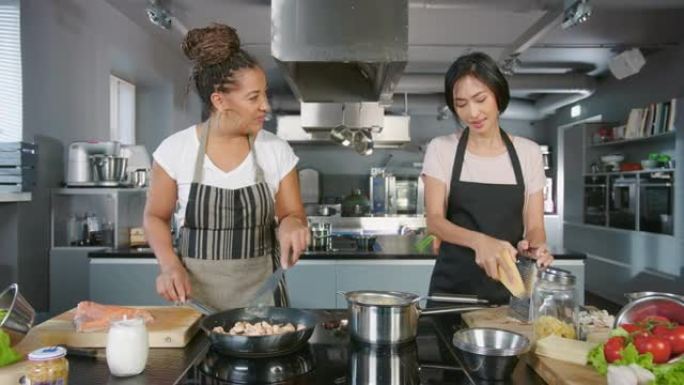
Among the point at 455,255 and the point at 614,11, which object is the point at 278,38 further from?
the point at 614,11

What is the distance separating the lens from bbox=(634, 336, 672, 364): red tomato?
102 centimetres

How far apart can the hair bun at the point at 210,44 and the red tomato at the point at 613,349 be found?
1.28 metres

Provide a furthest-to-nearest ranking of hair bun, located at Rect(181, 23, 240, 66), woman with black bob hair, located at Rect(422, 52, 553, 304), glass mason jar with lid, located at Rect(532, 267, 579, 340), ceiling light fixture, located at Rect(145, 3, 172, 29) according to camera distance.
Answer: ceiling light fixture, located at Rect(145, 3, 172, 29), woman with black bob hair, located at Rect(422, 52, 553, 304), hair bun, located at Rect(181, 23, 240, 66), glass mason jar with lid, located at Rect(532, 267, 579, 340)

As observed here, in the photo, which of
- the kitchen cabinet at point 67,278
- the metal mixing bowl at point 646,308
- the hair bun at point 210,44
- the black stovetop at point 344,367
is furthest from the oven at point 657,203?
the kitchen cabinet at point 67,278

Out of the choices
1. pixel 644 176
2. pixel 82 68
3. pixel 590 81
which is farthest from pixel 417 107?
pixel 82 68

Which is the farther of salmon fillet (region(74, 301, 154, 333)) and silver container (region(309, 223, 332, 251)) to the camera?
silver container (region(309, 223, 332, 251))

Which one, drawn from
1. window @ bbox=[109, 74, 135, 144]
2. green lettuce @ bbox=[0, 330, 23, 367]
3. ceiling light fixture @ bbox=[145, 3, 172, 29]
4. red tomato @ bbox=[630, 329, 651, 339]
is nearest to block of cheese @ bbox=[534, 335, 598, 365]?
red tomato @ bbox=[630, 329, 651, 339]

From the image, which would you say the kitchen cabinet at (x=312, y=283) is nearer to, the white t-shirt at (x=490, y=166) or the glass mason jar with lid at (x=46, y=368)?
the white t-shirt at (x=490, y=166)

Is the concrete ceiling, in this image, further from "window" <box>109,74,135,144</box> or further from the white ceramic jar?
the white ceramic jar

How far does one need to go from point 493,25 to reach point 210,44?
411cm

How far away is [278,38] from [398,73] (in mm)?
622

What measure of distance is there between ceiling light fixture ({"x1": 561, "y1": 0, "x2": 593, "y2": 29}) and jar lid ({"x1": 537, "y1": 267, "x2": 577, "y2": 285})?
114 inches

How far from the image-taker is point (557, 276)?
1.32 metres

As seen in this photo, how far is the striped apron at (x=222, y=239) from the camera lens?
1694mm
